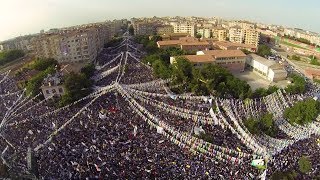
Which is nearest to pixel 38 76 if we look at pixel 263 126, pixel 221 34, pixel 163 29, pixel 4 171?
pixel 4 171

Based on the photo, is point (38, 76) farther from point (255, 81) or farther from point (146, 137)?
point (255, 81)

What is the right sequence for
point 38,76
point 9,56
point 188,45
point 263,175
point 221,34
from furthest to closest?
point 221,34, point 188,45, point 9,56, point 38,76, point 263,175

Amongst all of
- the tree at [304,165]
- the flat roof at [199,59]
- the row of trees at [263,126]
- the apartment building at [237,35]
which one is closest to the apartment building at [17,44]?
the flat roof at [199,59]

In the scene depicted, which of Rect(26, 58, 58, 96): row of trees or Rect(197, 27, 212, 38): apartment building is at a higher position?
Rect(26, 58, 58, 96): row of trees

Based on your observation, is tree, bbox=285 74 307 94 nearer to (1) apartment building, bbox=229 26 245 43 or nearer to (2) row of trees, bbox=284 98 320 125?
(2) row of trees, bbox=284 98 320 125

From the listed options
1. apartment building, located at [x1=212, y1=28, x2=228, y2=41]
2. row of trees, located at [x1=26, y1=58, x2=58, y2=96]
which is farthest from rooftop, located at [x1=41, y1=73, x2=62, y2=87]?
apartment building, located at [x1=212, y1=28, x2=228, y2=41]

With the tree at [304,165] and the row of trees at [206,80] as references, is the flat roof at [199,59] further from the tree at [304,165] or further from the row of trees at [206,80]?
the tree at [304,165]
